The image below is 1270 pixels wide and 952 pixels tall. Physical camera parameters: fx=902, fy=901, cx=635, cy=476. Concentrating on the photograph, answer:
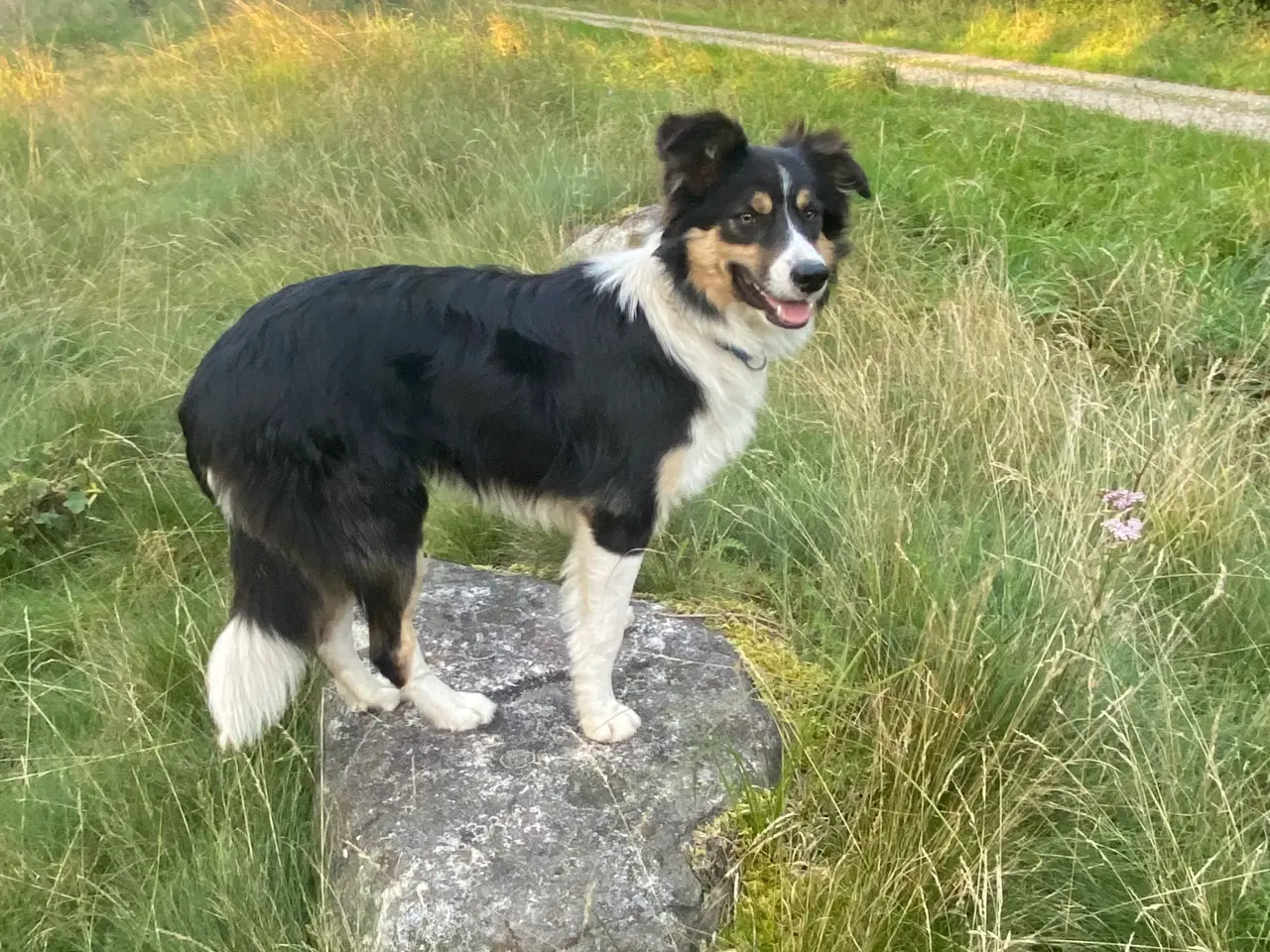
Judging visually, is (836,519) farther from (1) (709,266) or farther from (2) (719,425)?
(1) (709,266)

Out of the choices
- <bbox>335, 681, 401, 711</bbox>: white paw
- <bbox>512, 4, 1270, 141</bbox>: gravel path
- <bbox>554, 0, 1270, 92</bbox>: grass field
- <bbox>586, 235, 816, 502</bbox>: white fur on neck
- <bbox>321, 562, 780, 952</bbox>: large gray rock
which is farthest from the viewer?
<bbox>554, 0, 1270, 92</bbox>: grass field

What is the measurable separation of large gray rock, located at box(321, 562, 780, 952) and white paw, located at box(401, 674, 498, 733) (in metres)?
0.04

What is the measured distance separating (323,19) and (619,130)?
2.98 metres

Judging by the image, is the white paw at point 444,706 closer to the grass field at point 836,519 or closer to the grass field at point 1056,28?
the grass field at point 836,519

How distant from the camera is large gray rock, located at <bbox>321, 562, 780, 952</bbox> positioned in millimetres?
1937

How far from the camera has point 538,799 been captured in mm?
2168

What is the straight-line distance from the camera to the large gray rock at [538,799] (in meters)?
1.94

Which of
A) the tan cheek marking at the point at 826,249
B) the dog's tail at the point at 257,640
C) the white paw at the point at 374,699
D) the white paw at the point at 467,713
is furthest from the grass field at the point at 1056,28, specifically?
the dog's tail at the point at 257,640

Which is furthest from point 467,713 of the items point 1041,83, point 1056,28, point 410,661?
point 1056,28

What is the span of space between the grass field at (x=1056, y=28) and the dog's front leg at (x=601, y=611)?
9174 mm

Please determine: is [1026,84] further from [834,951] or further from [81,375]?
[834,951]

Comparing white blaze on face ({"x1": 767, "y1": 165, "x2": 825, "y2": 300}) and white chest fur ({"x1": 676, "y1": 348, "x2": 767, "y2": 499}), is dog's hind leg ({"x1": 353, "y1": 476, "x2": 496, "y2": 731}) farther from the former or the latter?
white blaze on face ({"x1": 767, "y1": 165, "x2": 825, "y2": 300})

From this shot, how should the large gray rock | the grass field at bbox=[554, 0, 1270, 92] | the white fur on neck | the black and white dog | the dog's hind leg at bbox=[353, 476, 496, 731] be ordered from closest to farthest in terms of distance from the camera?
Answer: the large gray rock < the black and white dog < the dog's hind leg at bbox=[353, 476, 496, 731] < the white fur on neck < the grass field at bbox=[554, 0, 1270, 92]

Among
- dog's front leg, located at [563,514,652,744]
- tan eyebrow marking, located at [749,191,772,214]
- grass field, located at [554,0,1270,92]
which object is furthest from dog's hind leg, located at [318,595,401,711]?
grass field, located at [554,0,1270,92]
